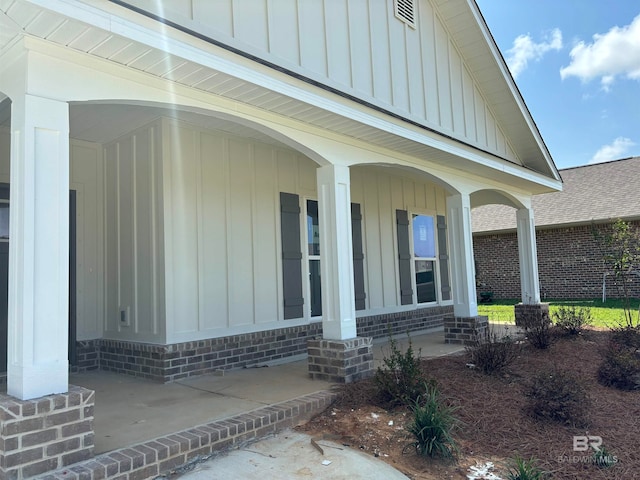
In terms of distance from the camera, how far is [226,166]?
7.05 m

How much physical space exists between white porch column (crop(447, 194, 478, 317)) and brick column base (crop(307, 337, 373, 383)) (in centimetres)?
327

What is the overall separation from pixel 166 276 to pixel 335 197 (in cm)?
234

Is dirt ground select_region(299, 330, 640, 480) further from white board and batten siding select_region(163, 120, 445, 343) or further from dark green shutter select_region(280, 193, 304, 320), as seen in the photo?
dark green shutter select_region(280, 193, 304, 320)

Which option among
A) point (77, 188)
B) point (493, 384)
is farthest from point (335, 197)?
point (77, 188)

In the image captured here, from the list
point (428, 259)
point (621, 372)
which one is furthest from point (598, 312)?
point (621, 372)

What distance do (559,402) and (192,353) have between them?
14.0 ft

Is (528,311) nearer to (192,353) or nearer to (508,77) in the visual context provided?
(508,77)

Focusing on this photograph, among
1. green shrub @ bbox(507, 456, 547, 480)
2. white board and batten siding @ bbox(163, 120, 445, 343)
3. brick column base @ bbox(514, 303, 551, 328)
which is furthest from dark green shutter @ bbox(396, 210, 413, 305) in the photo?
green shrub @ bbox(507, 456, 547, 480)

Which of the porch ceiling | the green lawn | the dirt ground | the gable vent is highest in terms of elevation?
the gable vent

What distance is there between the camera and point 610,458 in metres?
3.81

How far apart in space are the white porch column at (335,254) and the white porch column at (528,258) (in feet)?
22.0

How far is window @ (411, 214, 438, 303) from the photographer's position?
1105 cm

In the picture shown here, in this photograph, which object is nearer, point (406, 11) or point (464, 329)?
point (406, 11)

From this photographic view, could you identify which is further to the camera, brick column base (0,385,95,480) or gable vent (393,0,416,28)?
gable vent (393,0,416,28)
